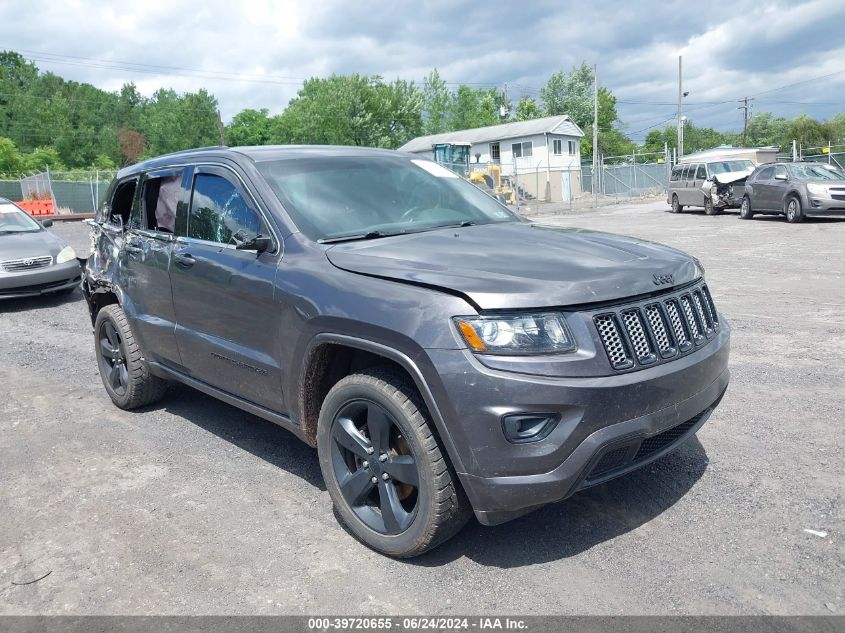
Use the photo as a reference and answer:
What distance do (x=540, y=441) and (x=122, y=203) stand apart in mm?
4094

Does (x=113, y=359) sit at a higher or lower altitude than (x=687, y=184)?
lower

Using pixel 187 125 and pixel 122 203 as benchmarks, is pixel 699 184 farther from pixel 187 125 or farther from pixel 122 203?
pixel 187 125

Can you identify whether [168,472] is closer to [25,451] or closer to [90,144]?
[25,451]

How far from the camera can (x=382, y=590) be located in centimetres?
305

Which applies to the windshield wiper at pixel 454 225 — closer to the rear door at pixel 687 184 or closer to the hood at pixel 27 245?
the hood at pixel 27 245

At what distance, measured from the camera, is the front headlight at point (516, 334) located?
111 inches

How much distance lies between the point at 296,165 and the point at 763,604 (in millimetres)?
3170

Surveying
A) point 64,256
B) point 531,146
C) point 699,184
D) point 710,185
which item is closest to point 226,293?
point 64,256

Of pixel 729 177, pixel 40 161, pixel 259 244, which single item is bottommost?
pixel 259 244

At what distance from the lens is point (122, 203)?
5.56 meters

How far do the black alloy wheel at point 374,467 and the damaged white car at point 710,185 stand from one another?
21522mm

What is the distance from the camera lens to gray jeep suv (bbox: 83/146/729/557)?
9.29 ft

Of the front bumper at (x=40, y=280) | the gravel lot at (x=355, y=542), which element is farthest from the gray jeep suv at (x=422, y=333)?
the front bumper at (x=40, y=280)

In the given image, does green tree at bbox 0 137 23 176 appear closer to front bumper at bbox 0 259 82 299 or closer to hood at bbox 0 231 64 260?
hood at bbox 0 231 64 260
